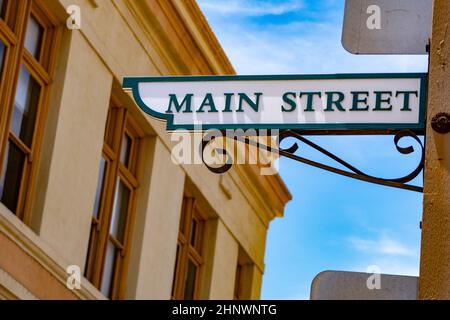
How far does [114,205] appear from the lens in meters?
16.9

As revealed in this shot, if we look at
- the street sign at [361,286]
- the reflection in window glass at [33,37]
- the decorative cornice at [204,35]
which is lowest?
A: the street sign at [361,286]

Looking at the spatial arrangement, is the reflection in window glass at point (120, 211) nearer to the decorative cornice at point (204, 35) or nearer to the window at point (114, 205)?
the window at point (114, 205)

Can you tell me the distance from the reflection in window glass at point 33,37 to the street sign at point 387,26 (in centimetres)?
989

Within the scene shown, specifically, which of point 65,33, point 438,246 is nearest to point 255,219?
point 65,33

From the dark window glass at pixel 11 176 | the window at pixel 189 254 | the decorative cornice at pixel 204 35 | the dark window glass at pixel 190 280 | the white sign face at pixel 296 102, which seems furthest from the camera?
the dark window glass at pixel 190 280

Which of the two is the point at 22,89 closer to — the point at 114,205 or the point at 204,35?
the point at 114,205

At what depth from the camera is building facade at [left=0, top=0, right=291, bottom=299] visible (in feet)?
44.7

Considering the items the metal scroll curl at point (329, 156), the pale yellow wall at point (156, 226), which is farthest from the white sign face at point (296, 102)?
the pale yellow wall at point (156, 226)

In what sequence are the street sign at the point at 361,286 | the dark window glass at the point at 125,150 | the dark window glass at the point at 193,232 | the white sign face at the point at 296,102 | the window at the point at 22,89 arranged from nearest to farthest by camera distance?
the street sign at the point at 361,286 < the white sign face at the point at 296,102 < the window at the point at 22,89 < the dark window glass at the point at 125,150 < the dark window glass at the point at 193,232

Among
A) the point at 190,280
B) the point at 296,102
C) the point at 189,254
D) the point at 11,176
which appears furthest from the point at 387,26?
the point at 190,280

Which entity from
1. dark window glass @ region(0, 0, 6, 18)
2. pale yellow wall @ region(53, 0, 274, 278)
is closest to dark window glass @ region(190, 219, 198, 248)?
pale yellow wall @ region(53, 0, 274, 278)

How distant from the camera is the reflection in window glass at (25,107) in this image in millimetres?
13784

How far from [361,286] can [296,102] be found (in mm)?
790

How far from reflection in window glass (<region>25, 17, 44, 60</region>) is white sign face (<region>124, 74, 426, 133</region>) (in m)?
9.73
